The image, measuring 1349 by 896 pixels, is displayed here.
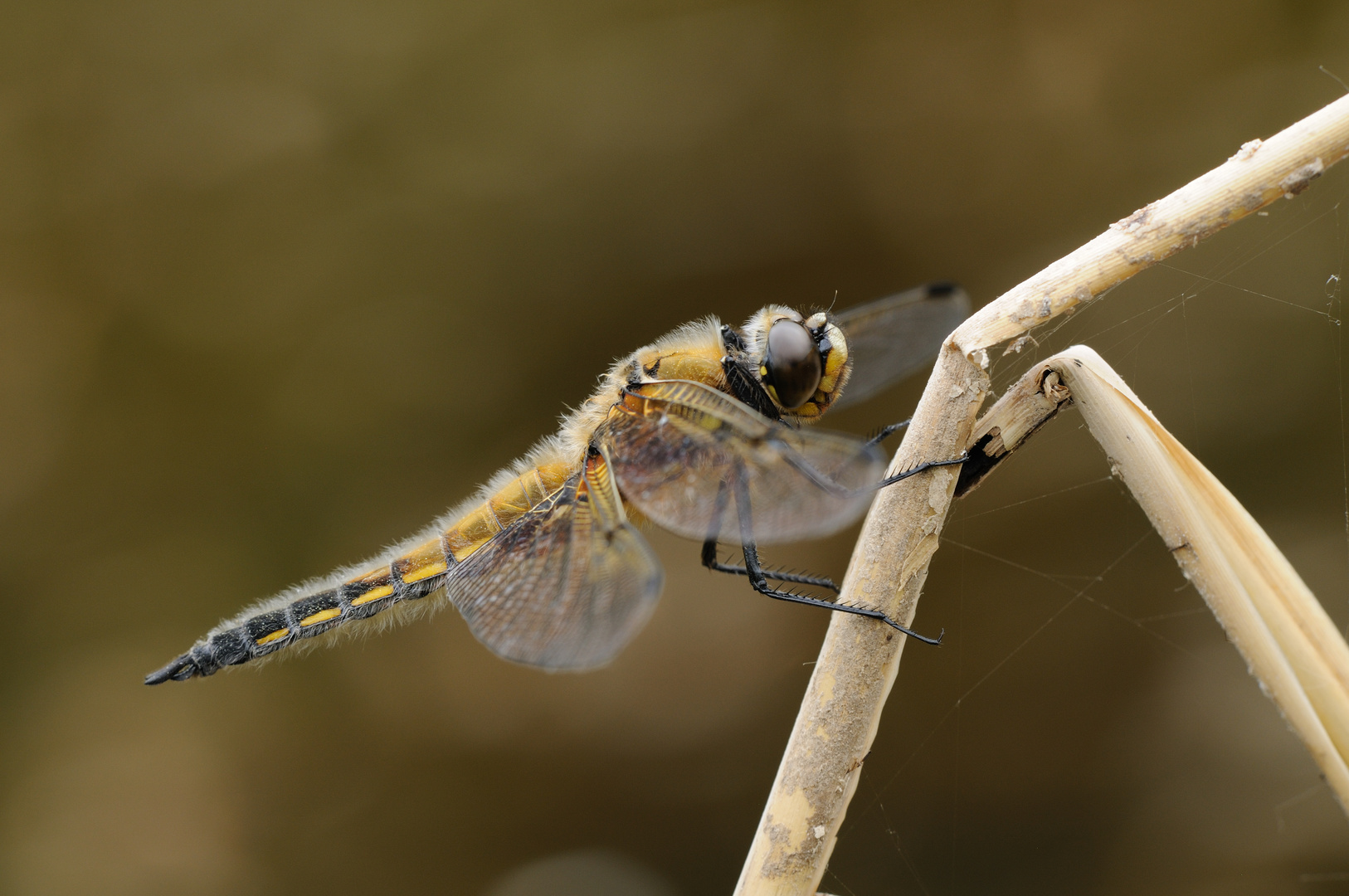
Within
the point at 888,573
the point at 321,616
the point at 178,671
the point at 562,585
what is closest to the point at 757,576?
the point at 562,585

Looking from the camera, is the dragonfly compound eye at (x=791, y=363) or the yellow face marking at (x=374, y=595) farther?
the yellow face marking at (x=374, y=595)

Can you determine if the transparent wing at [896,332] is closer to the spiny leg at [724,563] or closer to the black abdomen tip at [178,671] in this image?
the spiny leg at [724,563]

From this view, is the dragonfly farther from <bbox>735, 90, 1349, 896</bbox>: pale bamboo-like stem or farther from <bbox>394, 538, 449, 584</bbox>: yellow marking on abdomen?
<bbox>735, 90, 1349, 896</bbox>: pale bamboo-like stem

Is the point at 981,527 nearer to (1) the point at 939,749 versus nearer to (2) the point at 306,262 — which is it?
(1) the point at 939,749

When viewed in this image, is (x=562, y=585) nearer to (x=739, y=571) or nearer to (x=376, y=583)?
(x=739, y=571)

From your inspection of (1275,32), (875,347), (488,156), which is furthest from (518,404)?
(1275,32)

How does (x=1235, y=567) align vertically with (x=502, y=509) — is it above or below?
below

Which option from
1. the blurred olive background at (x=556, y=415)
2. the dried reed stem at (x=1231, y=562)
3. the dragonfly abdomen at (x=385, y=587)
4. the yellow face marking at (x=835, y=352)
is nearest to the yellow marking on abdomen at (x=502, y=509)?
the dragonfly abdomen at (x=385, y=587)
